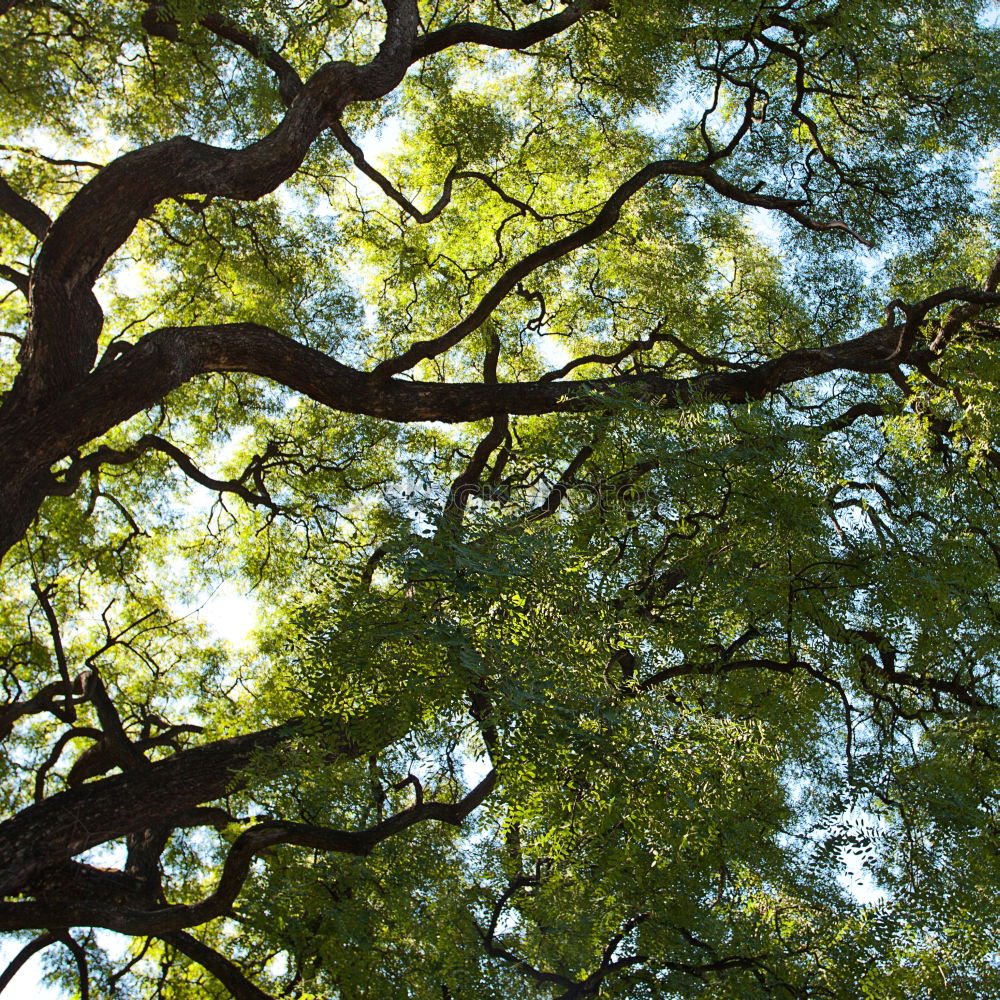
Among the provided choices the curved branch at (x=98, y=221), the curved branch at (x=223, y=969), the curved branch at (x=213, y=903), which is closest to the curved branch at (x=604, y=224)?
the curved branch at (x=98, y=221)

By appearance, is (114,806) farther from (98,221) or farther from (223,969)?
(98,221)

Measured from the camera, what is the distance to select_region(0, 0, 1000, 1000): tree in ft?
17.1

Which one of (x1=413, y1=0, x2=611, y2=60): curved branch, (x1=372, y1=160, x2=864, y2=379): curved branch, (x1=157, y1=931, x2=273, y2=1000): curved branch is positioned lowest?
(x1=157, y1=931, x2=273, y2=1000): curved branch

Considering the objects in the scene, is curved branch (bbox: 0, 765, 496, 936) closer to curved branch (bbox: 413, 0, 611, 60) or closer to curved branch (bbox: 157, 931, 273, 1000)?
curved branch (bbox: 157, 931, 273, 1000)

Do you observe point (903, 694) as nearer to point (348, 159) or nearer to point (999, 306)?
point (999, 306)

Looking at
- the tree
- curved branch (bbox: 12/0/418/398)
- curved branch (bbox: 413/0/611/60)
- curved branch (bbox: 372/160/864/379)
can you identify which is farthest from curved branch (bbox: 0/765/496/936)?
curved branch (bbox: 413/0/611/60)

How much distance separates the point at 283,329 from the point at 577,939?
6.59 metres

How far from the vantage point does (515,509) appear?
19.2 ft

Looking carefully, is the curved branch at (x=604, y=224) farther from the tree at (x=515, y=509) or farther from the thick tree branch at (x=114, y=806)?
the thick tree branch at (x=114, y=806)

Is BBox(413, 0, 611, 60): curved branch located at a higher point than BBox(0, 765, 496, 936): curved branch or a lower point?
higher

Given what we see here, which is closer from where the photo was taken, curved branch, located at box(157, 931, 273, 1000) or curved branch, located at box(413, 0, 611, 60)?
curved branch, located at box(157, 931, 273, 1000)

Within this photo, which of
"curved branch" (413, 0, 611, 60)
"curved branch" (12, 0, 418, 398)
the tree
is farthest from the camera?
"curved branch" (413, 0, 611, 60)

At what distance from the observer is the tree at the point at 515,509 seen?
5.22 metres

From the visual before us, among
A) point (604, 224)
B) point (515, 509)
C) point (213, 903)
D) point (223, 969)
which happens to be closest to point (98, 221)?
point (515, 509)
